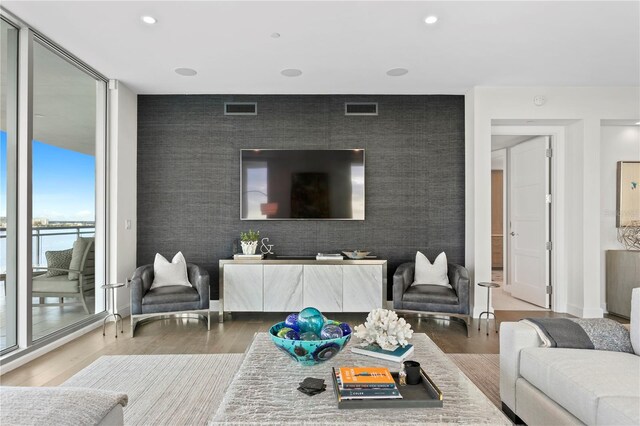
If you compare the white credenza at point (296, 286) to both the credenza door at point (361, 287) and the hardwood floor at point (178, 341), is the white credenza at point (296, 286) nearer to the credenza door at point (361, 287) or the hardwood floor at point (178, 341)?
the credenza door at point (361, 287)

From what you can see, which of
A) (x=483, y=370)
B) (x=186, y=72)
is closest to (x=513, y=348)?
(x=483, y=370)

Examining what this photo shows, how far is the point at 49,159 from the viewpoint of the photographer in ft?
12.2

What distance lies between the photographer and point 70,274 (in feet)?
13.0

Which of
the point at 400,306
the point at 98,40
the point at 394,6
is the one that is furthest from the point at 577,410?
the point at 98,40

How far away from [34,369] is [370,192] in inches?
149

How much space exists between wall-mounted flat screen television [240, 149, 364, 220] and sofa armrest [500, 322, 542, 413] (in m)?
2.85

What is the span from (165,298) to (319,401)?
2.91 meters

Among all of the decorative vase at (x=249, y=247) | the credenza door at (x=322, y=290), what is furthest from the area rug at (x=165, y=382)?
the decorative vase at (x=249, y=247)

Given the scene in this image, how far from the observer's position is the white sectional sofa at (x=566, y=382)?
62.4 inches

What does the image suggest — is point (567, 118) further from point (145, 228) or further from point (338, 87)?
point (145, 228)

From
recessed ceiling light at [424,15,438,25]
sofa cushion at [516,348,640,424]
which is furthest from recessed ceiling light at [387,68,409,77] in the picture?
sofa cushion at [516,348,640,424]

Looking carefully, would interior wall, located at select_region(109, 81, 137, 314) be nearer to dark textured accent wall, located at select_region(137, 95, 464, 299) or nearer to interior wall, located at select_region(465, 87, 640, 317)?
dark textured accent wall, located at select_region(137, 95, 464, 299)

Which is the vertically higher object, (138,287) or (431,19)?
(431,19)

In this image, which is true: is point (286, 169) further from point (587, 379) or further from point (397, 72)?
point (587, 379)
